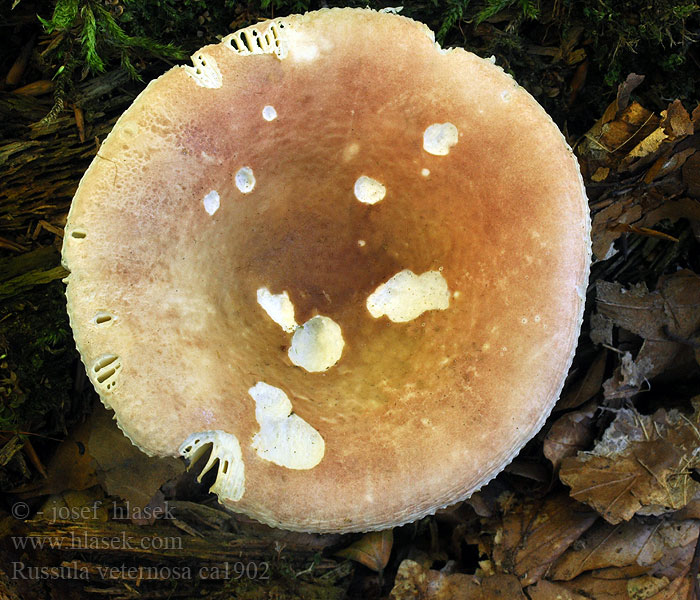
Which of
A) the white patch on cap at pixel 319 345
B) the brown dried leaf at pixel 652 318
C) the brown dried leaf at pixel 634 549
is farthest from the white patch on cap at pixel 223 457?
the brown dried leaf at pixel 652 318

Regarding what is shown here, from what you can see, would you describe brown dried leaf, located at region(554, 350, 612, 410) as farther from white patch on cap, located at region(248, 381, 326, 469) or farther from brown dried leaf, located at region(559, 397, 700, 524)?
white patch on cap, located at region(248, 381, 326, 469)

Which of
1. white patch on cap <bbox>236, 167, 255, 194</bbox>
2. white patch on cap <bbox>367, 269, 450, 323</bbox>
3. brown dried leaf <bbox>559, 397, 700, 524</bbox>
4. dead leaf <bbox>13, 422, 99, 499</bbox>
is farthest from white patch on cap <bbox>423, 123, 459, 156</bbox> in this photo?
dead leaf <bbox>13, 422, 99, 499</bbox>

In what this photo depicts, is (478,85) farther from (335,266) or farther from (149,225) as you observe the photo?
(149,225)

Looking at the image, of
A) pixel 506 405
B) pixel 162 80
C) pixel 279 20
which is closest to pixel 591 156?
pixel 506 405

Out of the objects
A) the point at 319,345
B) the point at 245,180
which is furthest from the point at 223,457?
the point at 245,180

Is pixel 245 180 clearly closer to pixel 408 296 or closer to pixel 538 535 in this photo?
pixel 408 296

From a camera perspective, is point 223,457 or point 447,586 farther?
point 447,586
